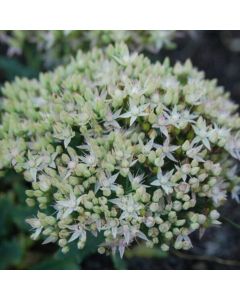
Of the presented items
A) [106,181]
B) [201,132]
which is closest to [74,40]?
[201,132]

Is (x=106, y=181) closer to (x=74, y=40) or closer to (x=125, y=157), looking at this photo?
(x=125, y=157)

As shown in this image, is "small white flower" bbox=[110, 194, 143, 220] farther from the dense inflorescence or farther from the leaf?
the leaf

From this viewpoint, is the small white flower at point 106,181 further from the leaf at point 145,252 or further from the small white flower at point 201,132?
the leaf at point 145,252

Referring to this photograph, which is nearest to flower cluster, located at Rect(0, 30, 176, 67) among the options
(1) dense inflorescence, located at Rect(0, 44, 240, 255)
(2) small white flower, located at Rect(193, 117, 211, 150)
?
(1) dense inflorescence, located at Rect(0, 44, 240, 255)

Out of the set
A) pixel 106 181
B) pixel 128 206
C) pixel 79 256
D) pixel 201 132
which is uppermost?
pixel 201 132

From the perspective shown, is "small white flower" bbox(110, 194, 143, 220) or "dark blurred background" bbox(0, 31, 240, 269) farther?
"dark blurred background" bbox(0, 31, 240, 269)
